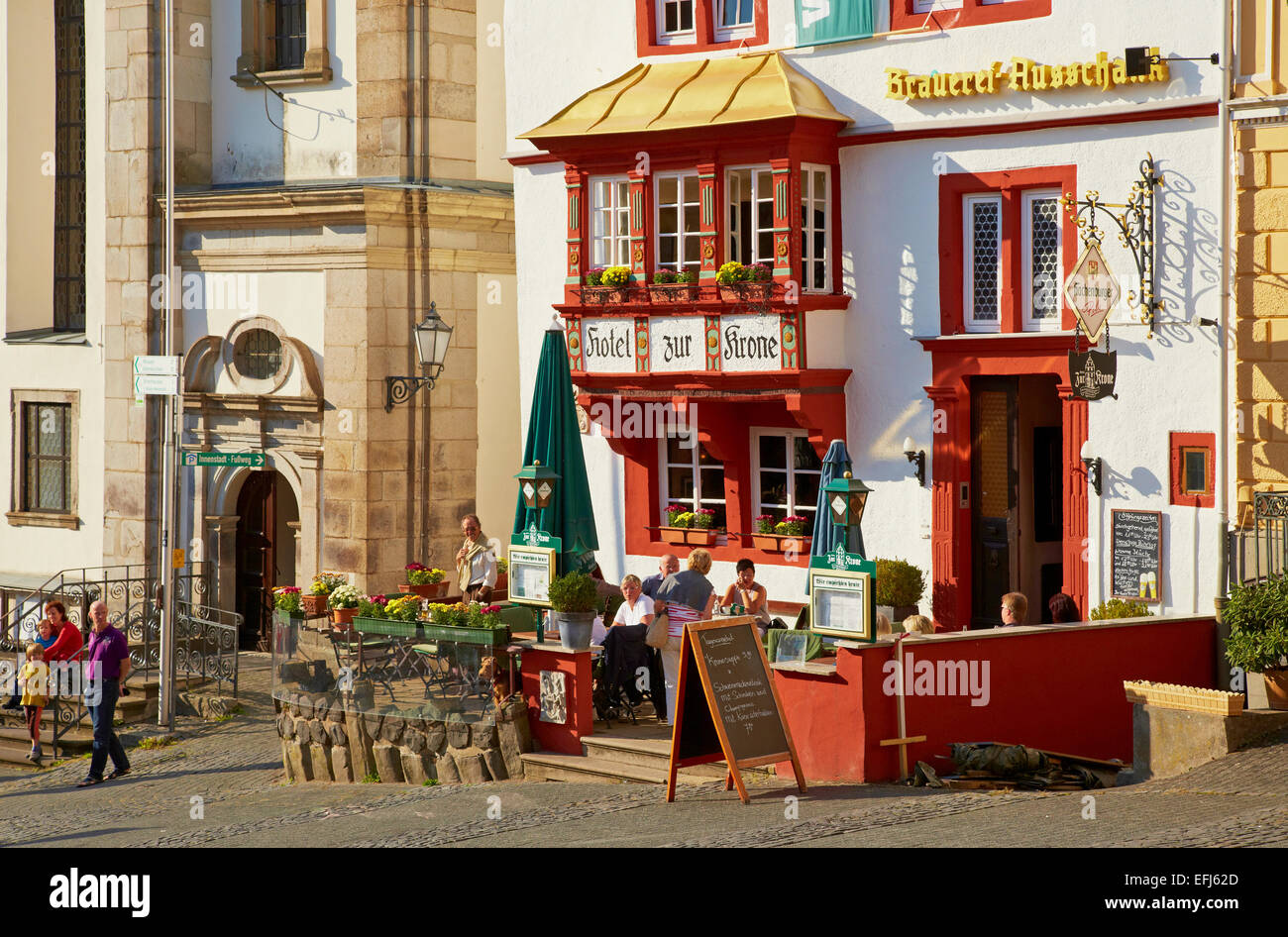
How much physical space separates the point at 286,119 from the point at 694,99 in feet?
25.7

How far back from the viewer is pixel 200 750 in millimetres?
19641

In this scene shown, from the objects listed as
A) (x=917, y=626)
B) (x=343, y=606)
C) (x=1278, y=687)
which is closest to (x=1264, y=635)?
(x=1278, y=687)

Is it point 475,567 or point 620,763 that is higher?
point 475,567

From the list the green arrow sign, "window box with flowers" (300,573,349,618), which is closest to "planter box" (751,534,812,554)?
"window box with flowers" (300,573,349,618)

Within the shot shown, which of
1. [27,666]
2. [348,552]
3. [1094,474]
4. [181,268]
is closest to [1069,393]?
[1094,474]

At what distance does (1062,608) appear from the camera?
17.0m

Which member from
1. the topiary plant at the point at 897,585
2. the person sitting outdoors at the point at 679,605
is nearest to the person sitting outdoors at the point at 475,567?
the person sitting outdoors at the point at 679,605

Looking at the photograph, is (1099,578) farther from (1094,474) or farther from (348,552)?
(348,552)

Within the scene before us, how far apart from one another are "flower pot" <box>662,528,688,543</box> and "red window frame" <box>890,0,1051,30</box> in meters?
6.02

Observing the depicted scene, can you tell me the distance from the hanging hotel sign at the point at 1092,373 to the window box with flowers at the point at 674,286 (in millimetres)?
4209

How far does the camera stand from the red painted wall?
13.9 metres

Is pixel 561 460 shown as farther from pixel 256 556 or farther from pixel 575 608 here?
pixel 256 556

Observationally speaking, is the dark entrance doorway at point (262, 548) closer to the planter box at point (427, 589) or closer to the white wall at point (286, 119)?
the white wall at point (286, 119)

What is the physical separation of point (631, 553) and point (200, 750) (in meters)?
5.33
